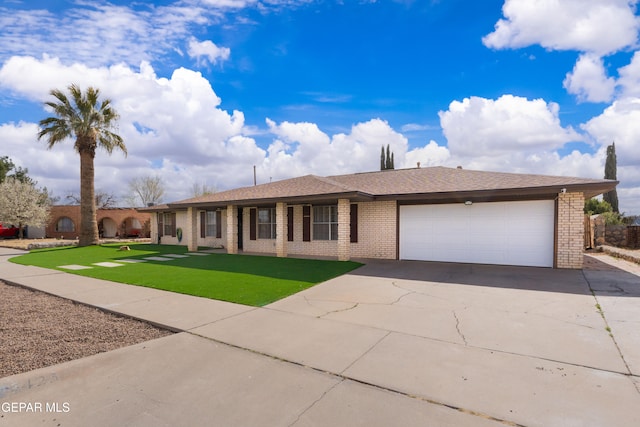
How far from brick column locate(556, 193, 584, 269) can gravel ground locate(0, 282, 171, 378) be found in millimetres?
11635

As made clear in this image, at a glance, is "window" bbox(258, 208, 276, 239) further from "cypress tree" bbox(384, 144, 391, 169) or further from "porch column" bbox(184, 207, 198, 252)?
"cypress tree" bbox(384, 144, 391, 169)

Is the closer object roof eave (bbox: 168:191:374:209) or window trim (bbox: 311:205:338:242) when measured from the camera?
roof eave (bbox: 168:191:374:209)

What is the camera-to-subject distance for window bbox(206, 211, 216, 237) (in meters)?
20.2

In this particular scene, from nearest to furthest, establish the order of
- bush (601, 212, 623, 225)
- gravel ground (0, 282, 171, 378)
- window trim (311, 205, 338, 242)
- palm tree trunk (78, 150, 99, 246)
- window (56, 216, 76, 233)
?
gravel ground (0, 282, 171, 378) < window trim (311, 205, 338, 242) < bush (601, 212, 623, 225) < palm tree trunk (78, 150, 99, 246) < window (56, 216, 76, 233)

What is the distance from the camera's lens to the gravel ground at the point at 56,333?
4.26 m

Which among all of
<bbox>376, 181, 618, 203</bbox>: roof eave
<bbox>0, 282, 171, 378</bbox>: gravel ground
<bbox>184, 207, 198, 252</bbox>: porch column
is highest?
<bbox>376, 181, 618, 203</bbox>: roof eave

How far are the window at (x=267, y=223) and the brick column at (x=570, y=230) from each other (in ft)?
38.9

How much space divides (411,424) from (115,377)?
325 centimetres

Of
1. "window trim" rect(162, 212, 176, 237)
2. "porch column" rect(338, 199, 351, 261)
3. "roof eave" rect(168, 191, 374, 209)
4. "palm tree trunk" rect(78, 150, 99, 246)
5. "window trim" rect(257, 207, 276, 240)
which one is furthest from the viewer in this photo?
"window trim" rect(162, 212, 176, 237)

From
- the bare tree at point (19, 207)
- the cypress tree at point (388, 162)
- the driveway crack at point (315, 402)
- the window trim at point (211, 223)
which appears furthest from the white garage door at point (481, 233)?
the bare tree at point (19, 207)

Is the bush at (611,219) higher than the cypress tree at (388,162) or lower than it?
lower

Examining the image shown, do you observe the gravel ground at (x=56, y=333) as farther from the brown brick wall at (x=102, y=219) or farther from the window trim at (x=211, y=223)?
the brown brick wall at (x=102, y=219)

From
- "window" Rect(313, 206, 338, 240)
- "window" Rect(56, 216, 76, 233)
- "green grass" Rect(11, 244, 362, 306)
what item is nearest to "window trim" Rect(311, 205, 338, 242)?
"window" Rect(313, 206, 338, 240)

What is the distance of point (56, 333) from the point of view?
204 inches
